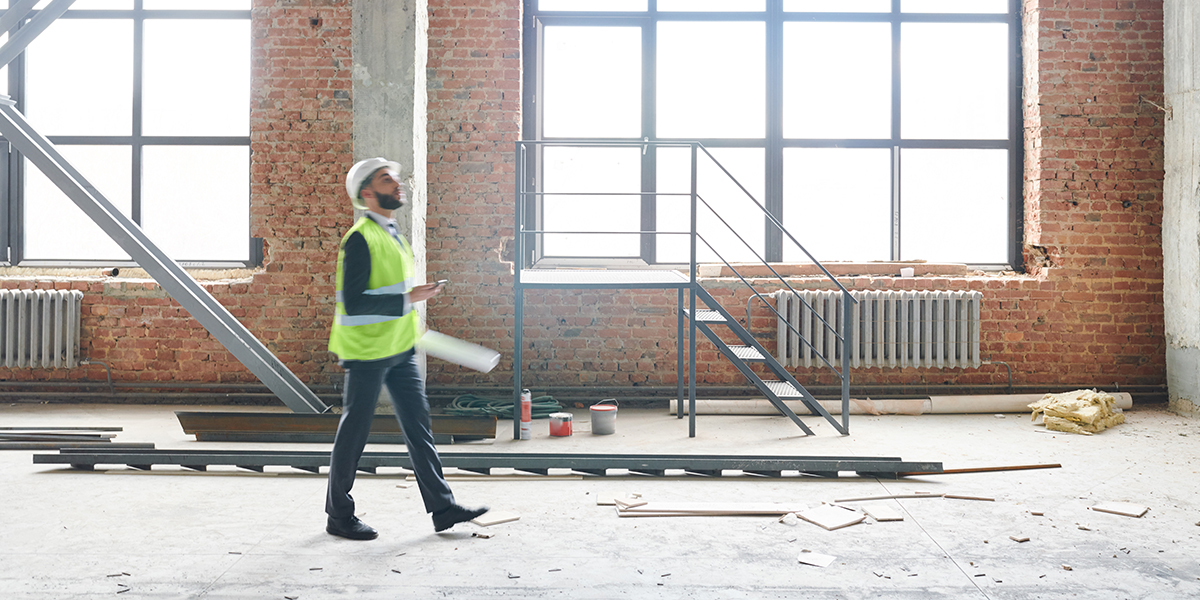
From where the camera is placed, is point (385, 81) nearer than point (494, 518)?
No

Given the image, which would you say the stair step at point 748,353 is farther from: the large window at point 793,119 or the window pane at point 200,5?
the window pane at point 200,5

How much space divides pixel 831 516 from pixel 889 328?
3334mm

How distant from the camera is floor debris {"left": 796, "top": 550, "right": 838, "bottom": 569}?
303cm

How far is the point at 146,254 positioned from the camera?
17.9 ft

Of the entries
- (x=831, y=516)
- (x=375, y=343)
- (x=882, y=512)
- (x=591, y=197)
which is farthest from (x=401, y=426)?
(x=591, y=197)

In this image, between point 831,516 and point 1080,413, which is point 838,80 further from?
point 831,516

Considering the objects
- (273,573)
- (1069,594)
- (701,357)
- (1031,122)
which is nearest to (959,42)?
(1031,122)

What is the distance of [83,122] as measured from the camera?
700 cm

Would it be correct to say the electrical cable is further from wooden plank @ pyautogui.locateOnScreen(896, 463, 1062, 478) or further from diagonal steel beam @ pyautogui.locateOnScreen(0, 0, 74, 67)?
diagonal steel beam @ pyautogui.locateOnScreen(0, 0, 74, 67)

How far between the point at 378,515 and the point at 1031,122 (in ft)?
20.5

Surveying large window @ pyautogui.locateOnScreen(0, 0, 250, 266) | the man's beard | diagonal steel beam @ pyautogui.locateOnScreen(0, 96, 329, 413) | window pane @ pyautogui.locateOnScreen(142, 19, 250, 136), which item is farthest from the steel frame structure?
the man's beard

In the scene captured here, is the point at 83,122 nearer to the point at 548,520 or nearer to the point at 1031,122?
the point at 548,520

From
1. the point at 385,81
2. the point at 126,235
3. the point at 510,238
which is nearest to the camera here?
the point at 126,235

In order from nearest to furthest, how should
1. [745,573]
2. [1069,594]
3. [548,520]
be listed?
[1069,594], [745,573], [548,520]
